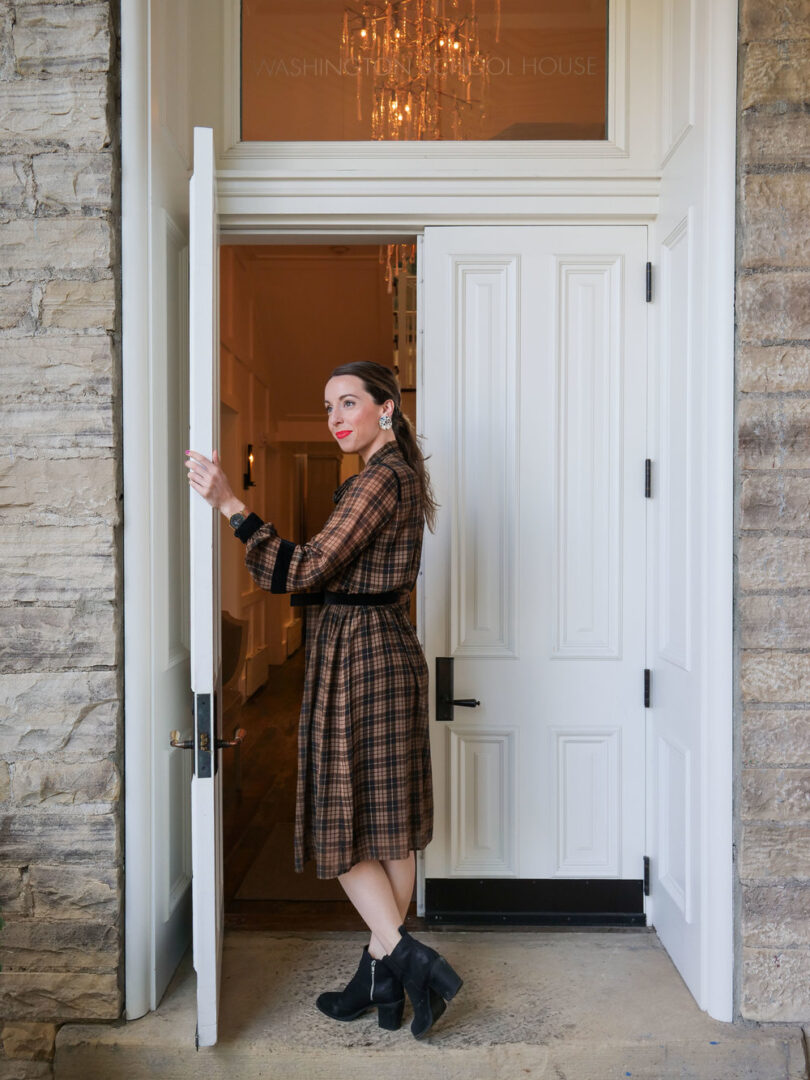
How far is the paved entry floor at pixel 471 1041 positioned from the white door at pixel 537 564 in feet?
1.47

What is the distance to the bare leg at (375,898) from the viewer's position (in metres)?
2.29

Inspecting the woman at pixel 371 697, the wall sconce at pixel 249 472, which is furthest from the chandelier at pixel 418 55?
the wall sconce at pixel 249 472

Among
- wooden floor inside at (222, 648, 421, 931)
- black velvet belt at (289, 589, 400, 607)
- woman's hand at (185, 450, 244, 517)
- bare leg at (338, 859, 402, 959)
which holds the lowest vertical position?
wooden floor inside at (222, 648, 421, 931)

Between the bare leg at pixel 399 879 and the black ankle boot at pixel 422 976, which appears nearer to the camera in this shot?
the black ankle boot at pixel 422 976

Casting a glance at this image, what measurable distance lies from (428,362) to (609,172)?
84 centimetres

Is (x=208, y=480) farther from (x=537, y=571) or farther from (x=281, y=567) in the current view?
(x=537, y=571)

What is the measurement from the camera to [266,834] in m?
4.01

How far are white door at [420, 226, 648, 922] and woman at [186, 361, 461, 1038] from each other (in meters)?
0.53

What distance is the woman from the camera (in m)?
2.23

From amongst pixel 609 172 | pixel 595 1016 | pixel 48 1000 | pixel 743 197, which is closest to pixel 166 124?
pixel 609 172

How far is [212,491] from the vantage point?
2.10 metres

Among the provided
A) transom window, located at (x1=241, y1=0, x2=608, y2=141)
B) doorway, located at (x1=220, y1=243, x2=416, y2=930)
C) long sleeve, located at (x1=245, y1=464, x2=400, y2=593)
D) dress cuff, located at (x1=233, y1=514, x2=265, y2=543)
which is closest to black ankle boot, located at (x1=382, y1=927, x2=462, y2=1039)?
long sleeve, located at (x1=245, y1=464, x2=400, y2=593)

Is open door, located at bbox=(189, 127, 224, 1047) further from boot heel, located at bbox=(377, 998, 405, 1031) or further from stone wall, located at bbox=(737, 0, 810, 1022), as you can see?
stone wall, located at bbox=(737, 0, 810, 1022)

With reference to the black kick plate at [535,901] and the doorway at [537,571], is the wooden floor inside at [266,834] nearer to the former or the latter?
the black kick plate at [535,901]
